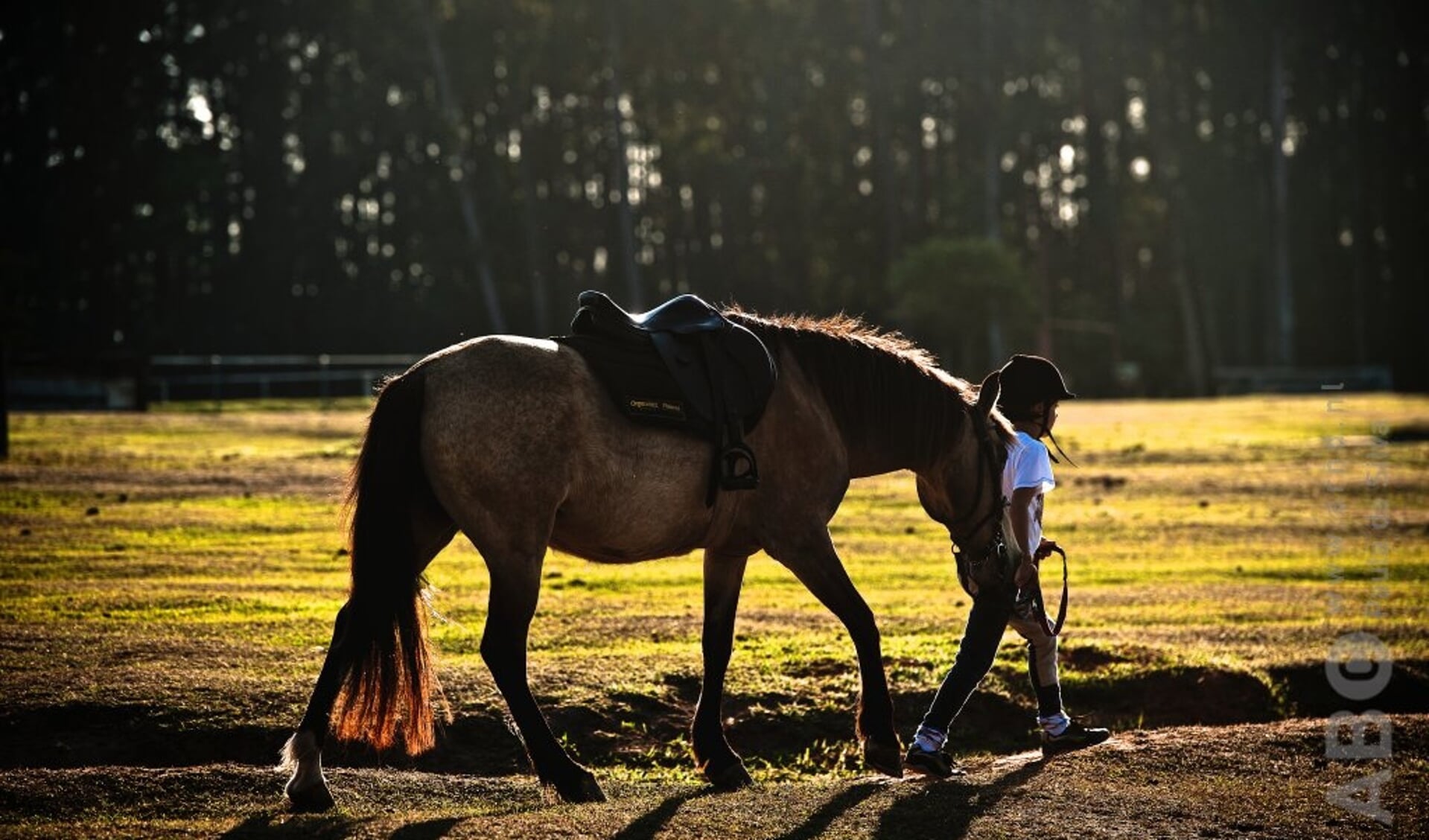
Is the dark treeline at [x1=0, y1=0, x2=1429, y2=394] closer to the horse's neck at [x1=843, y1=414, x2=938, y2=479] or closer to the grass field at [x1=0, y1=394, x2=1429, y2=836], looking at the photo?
the grass field at [x1=0, y1=394, x2=1429, y2=836]

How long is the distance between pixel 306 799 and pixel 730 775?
192cm

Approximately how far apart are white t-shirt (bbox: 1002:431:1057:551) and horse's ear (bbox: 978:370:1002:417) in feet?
0.69

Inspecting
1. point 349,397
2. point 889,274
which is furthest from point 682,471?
point 889,274

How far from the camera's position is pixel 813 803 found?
6867mm

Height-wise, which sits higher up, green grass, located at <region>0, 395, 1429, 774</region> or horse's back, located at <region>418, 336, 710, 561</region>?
horse's back, located at <region>418, 336, 710, 561</region>

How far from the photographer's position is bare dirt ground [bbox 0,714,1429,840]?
634cm

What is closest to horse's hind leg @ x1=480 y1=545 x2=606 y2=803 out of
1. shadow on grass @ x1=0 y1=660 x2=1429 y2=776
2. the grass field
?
the grass field

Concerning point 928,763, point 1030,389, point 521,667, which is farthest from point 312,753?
point 1030,389

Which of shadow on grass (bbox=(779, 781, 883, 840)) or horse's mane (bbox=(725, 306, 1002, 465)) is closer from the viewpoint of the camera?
shadow on grass (bbox=(779, 781, 883, 840))

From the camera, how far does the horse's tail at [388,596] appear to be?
268 inches

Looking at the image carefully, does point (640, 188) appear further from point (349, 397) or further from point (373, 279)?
point (349, 397)

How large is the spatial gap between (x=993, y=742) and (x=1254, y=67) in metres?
68.0

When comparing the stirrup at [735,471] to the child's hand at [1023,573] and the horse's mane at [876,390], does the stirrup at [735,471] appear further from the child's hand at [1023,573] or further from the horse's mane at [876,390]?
the child's hand at [1023,573]

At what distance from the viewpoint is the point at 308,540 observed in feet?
51.1
